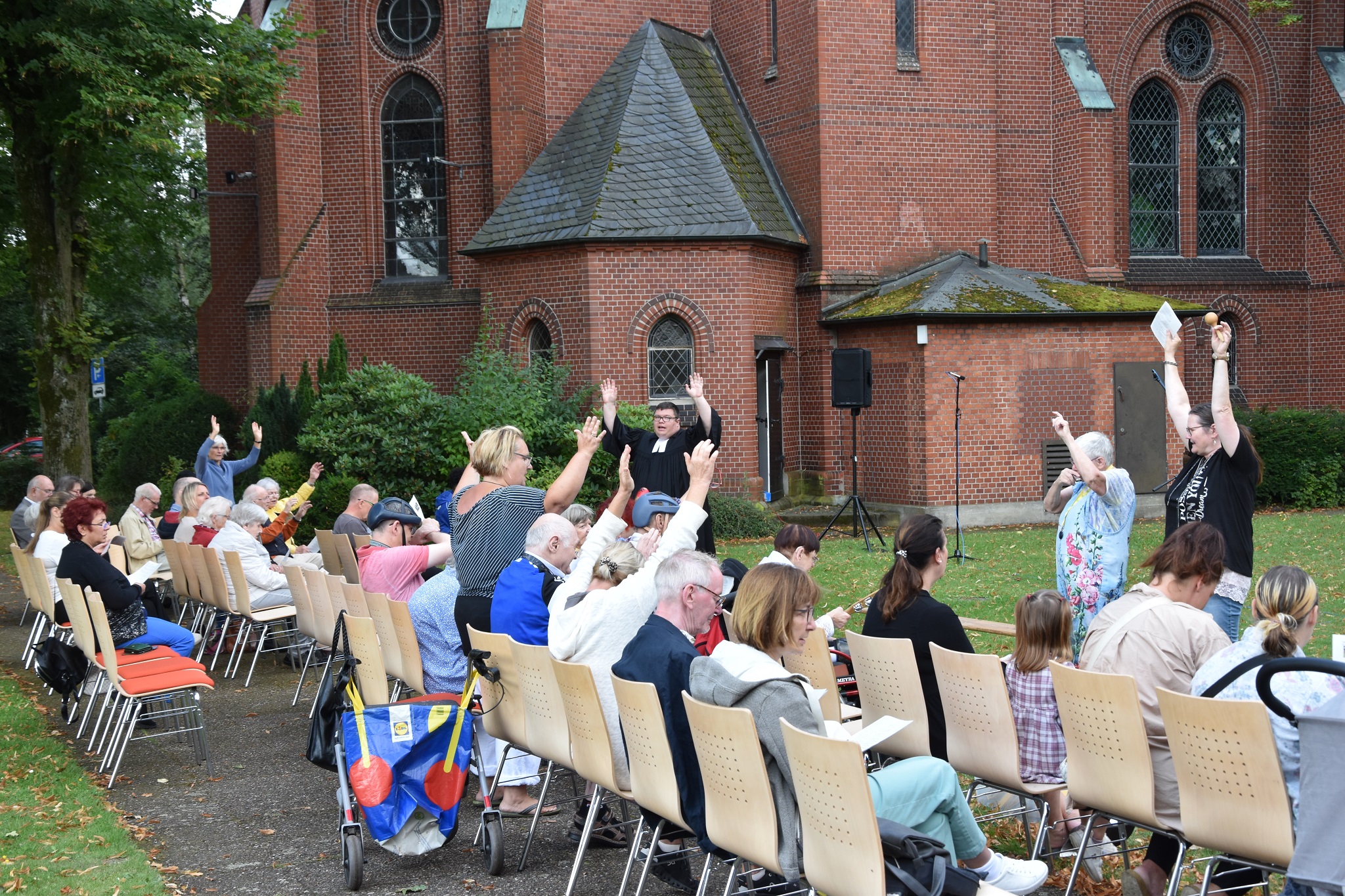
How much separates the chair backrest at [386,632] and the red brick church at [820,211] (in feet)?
37.5

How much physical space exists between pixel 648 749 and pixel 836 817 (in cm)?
105

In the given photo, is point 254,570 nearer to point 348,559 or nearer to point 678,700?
point 348,559

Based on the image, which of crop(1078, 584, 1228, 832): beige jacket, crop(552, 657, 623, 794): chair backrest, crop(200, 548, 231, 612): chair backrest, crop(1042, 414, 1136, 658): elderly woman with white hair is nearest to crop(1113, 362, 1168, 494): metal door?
crop(1042, 414, 1136, 658): elderly woman with white hair

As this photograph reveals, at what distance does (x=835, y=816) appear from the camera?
11.8 feet

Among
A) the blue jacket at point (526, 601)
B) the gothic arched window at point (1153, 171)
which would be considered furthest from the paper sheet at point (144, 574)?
the gothic arched window at point (1153, 171)

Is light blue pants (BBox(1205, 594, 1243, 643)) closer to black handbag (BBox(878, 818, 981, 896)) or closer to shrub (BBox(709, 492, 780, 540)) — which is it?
black handbag (BBox(878, 818, 981, 896))

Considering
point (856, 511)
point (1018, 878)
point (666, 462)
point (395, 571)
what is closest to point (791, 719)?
point (1018, 878)

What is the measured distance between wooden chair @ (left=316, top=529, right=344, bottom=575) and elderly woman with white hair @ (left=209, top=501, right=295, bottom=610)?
68cm

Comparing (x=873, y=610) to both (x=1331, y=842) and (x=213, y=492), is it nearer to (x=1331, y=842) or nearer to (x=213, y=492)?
(x=1331, y=842)

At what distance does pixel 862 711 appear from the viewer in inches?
220

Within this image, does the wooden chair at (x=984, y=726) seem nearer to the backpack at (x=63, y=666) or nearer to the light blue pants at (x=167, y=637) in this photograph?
the light blue pants at (x=167, y=637)

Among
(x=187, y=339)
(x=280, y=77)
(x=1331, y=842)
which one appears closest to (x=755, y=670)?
(x=1331, y=842)

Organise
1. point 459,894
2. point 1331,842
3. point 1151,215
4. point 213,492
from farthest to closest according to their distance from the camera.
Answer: point 1151,215 < point 213,492 < point 459,894 < point 1331,842

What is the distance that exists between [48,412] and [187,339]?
2818 centimetres
